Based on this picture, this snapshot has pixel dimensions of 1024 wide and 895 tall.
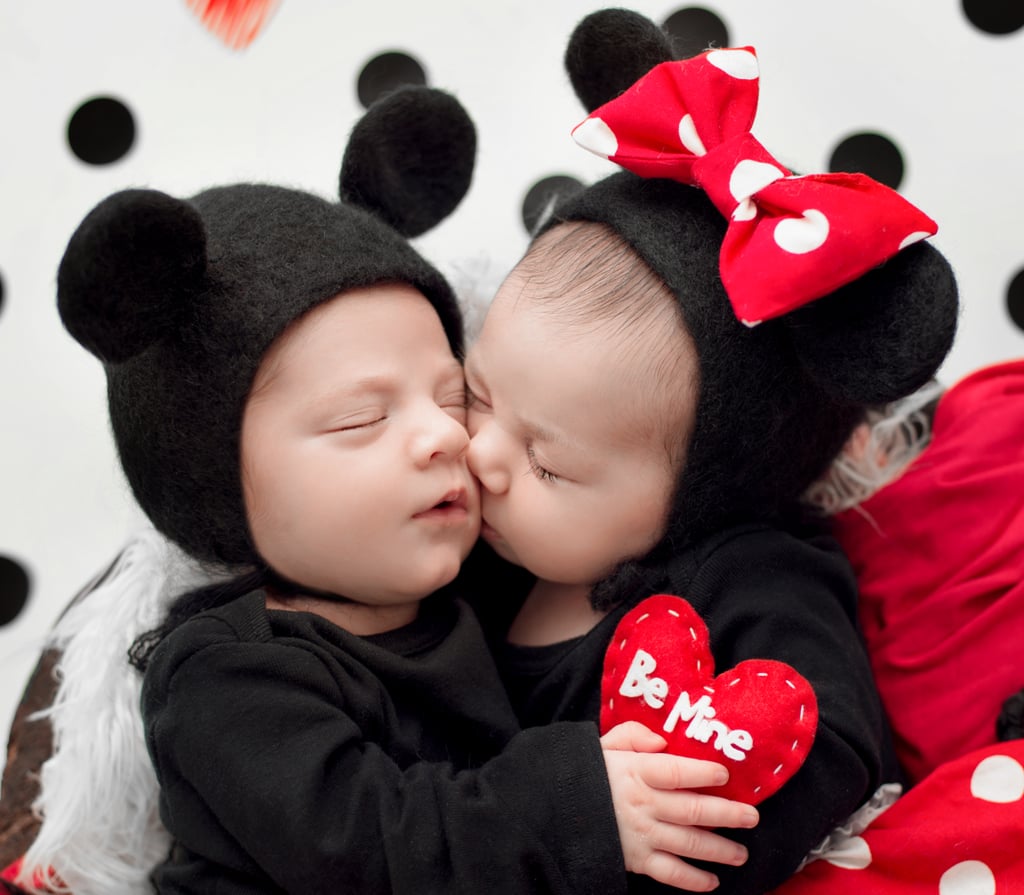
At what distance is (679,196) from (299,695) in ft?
1.81

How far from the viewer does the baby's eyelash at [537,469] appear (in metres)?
0.99

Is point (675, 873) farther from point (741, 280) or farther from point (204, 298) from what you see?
point (204, 298)

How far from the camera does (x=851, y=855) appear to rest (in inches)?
37.8

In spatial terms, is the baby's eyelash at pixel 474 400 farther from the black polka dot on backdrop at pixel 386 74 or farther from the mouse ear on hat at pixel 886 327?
the black polka dot on backdrop at pixel 386 74

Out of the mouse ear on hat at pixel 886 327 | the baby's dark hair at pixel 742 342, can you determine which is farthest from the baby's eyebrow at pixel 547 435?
the mouse ear on hat at pixel 886 327

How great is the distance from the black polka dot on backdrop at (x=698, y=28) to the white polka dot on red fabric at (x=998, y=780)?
0.92m

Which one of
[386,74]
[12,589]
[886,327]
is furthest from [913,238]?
[12,589]

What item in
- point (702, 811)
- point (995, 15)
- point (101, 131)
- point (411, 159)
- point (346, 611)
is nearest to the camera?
point (702, 811)

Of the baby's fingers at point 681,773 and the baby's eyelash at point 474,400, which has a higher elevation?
the baby's eyelash at point 474,400

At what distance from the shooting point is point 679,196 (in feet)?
3.24

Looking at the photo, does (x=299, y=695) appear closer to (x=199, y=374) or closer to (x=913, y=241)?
(x=199, y=374)

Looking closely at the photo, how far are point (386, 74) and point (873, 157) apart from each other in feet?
2.14

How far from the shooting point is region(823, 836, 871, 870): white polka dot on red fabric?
3.14 feet

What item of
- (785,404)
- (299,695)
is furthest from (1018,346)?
(299,695)
